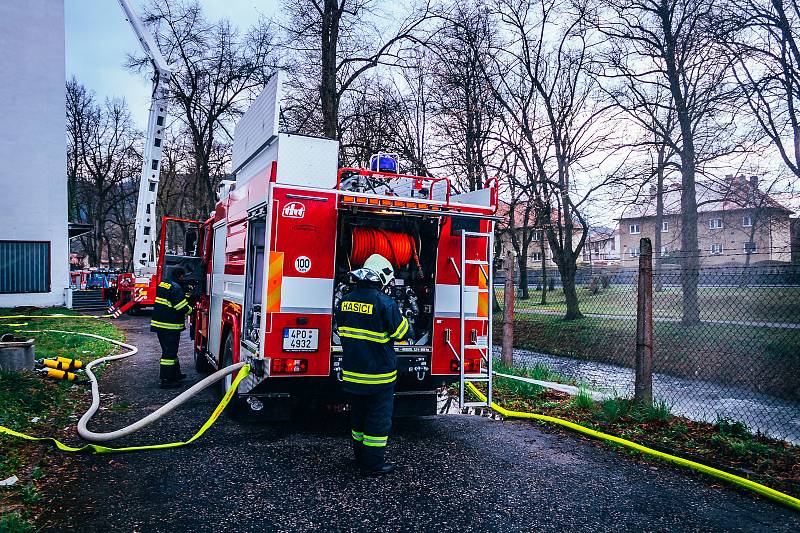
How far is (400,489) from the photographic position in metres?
4.35

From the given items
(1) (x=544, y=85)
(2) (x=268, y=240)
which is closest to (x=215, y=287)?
(2) (x=268, y=240)

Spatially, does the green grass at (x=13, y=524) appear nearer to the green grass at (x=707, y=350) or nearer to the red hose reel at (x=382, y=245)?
the red hose reel at (x=382, y=245)

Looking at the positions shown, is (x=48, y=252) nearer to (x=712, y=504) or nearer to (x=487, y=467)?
(x=487, y=467)

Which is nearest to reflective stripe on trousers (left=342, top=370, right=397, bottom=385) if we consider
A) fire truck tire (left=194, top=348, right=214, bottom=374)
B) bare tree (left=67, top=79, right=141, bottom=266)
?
fire truck tire (left=194, top=348, right=214, bottom=374)

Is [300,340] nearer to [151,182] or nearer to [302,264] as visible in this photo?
[302,264]

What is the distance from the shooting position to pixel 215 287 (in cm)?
803

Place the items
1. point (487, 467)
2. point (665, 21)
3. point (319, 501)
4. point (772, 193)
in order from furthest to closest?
point (665, 21) < point (772, 193) < point (487, 467) < point (319, 501)

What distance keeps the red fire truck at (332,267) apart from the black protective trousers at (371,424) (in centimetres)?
70

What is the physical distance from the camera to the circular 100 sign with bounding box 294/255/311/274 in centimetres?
529

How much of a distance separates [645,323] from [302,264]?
3821 millimetres

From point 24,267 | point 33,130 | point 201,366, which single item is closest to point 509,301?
point 201,366

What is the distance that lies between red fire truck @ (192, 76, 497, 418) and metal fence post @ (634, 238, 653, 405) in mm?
1755

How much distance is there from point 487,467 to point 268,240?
9.24 feet

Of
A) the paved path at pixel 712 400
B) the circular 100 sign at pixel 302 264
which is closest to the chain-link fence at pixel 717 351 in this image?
the paved path at pixel 712 400
